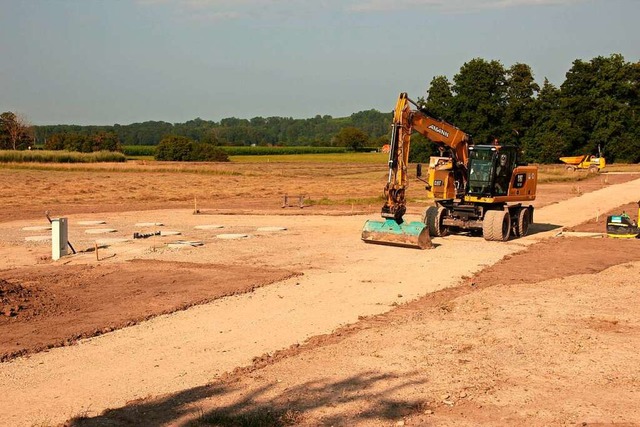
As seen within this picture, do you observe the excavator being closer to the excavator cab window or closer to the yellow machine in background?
the excavator cab window

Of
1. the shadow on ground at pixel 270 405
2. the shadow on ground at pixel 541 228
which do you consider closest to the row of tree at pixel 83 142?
the shadow on ground at pixel 541 228

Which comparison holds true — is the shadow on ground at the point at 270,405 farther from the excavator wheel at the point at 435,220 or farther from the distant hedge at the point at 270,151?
the distant hedge at the point at 270,151

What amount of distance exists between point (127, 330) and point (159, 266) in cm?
621

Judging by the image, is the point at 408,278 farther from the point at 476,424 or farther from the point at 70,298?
the point at 476,424

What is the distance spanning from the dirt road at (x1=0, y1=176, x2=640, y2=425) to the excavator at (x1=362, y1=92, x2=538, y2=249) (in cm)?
69

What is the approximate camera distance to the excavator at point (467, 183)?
945 inches

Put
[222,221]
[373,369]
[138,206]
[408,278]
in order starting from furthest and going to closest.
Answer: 1. [138,206]
2. [222,221]
3. [408,278]
4. [373,369]

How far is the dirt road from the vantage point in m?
9.59

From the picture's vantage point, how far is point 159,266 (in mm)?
18922

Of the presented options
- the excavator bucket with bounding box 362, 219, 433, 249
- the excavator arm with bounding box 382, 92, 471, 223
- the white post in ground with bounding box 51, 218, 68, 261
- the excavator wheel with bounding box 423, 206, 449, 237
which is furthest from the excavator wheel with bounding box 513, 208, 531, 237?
the white post in ground with bounding box 51, 218, 68, 261

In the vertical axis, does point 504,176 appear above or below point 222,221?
above

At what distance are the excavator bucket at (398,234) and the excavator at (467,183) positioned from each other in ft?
0.11

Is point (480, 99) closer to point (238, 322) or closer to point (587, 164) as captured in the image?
point (587, 164)

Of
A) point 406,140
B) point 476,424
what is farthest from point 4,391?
point 406,140
